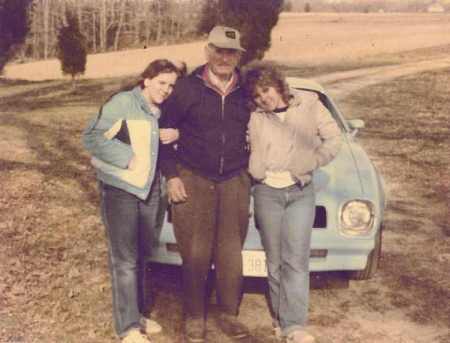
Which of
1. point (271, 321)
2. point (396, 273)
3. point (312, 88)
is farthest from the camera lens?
point (312, 88)

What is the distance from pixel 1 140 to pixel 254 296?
721 cm

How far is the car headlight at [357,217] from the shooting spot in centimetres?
451

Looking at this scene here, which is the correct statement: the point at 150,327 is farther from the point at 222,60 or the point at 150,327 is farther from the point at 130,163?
the point at 222,60

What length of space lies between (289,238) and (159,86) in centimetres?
113

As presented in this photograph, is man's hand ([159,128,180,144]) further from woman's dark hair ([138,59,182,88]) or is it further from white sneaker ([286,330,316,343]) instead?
white sneaker ([286,330,316,343])

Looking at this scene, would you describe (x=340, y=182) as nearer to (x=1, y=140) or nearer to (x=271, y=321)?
(x=271, y=321)

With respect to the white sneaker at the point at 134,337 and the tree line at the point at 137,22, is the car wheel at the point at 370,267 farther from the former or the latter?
the tree line at the point at 137,22

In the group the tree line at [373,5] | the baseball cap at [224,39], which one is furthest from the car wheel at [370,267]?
the tree line at [373,5]

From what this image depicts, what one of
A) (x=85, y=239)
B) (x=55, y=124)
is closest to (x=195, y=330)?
(x=85, y=239)

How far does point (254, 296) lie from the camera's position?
4.83 metres

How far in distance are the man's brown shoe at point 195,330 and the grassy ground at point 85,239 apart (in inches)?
5.3

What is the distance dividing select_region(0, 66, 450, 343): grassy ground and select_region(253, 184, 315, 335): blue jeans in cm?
32

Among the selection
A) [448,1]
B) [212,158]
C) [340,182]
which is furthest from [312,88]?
[448,1]

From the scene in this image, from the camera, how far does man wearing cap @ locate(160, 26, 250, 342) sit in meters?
3.76
